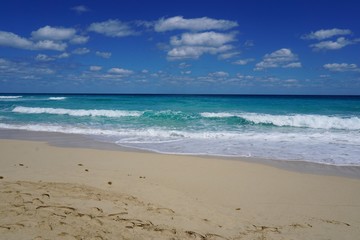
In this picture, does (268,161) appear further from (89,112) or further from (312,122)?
(89,112)

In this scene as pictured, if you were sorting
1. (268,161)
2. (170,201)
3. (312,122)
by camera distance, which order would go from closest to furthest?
(170,201), (268,161), (312,122)

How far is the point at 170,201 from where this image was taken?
4.44 metres

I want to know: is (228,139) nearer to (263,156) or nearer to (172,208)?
(263,156)

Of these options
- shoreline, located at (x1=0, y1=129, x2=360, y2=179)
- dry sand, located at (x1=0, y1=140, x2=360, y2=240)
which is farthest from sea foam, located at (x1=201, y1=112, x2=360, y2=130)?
dry sand, located at (x1=0, y1=140, x2=360, y2=240)

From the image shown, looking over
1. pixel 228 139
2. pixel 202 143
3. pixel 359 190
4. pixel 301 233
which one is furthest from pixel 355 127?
pixel 301 233

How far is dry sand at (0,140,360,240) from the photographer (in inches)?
135

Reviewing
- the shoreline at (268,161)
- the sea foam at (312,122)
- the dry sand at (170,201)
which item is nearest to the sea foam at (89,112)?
the sea foam at (312,122)

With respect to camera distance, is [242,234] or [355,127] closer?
[242,234]

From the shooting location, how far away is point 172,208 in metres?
4.14

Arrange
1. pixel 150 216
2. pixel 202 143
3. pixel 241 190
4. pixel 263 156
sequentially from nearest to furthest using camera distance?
pixel 150 216 < pixel 241 190 < pixel 263 156 < pixel 202 143

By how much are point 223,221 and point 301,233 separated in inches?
37.9

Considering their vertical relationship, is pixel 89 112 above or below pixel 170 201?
above

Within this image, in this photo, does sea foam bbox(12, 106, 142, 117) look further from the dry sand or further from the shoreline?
the dry sand

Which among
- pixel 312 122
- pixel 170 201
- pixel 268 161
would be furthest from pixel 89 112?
pixel 170 201
